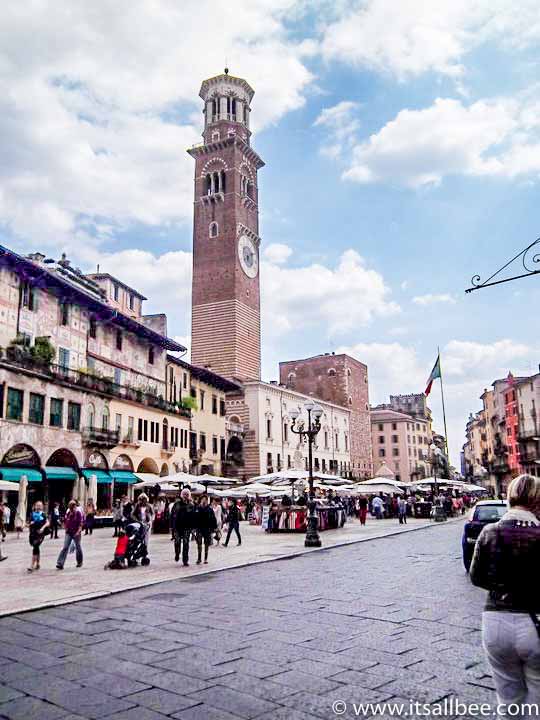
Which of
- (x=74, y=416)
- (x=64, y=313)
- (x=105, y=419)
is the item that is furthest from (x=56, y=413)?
(x=64, y=313)

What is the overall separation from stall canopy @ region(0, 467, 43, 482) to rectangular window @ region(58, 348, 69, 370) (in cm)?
594

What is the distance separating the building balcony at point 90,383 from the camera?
2820 cm

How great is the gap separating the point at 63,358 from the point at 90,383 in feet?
6.60

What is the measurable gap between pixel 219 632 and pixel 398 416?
318 ft

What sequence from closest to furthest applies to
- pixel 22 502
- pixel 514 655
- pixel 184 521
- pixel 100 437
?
pixel 514 655
pixel 184 521
pixel 22 502
pixel 100 437

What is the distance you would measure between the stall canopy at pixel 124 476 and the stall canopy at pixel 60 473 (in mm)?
3036

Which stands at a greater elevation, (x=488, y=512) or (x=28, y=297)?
(x=28, y=297)

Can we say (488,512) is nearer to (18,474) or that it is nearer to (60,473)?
(18,474)

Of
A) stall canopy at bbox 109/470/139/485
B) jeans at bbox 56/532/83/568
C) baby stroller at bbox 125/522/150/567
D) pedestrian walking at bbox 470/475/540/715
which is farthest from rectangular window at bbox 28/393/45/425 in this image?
pedestrian walking at bbox 470/475/540/715

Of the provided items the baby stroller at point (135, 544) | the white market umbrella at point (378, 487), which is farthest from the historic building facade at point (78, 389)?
the baby stroller at point (135, 544)

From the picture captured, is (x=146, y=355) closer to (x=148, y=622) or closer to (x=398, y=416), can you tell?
(x=148, y=622)

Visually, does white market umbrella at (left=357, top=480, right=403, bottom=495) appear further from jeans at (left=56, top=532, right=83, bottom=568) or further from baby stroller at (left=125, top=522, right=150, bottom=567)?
jeans at (left=56, top=532, right=83, bottom=568)

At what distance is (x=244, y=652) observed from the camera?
589 cm

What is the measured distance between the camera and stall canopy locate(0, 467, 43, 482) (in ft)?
85.1
